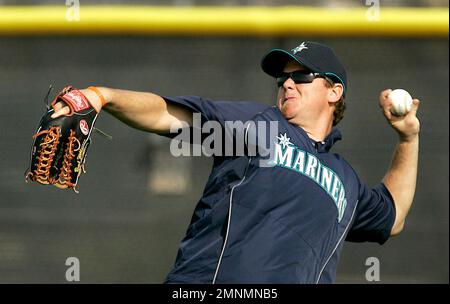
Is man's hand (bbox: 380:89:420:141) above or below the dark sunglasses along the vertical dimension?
below

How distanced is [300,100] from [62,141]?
0.66m

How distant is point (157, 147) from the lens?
357cm

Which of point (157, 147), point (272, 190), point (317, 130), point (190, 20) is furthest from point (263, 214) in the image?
point (190, 20)

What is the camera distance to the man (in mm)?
2119

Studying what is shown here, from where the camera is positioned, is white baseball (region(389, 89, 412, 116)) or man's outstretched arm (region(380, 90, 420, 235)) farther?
man's outstretched arm (region(380, 90, 420, 235))

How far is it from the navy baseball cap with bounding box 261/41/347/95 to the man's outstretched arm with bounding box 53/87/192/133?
0.31 m

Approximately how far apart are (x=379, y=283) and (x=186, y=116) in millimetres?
1628

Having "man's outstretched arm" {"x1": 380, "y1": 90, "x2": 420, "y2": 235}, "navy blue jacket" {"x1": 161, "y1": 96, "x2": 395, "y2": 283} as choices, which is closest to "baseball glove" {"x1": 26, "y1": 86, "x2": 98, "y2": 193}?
"navy blue jacket" {"x1": 161, "y1": 96, "x2": 395, "y2": 283}

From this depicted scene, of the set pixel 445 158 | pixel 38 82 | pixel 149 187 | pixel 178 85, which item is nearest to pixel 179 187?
pixel 149 187

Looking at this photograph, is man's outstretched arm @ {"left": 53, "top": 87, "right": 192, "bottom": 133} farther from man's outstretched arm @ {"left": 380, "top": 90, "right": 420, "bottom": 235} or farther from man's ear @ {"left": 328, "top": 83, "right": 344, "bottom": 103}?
man's outstretched arm @ {"left": 380, "top": 90, "right": 420, "bottom": 235}

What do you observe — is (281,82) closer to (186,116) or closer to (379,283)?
(186,116)

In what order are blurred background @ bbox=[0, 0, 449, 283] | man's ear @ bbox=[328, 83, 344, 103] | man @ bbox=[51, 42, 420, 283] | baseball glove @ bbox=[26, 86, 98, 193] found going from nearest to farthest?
baseball glove @ bbox=[26, 86, 98, 193] → man @ bbox=[51, 42, 420, 283] → man's ear @ bbox=[328, 83, 344, 103] → blurred background @ bbox=[0, 0, 449, 283]

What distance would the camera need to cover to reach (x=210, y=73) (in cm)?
361

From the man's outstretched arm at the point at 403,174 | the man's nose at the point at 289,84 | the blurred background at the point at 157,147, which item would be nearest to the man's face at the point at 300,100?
the man's nose at the point at 289,84
